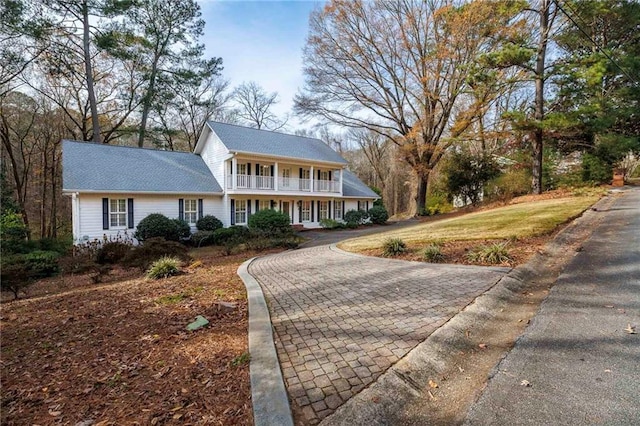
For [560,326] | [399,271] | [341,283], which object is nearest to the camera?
[560,326]

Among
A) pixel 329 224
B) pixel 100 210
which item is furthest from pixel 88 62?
pixel 329 224

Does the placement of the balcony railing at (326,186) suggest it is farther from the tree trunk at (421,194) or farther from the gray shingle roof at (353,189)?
the tree trunk at (421,194)

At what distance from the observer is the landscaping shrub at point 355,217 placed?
2348 centimetres

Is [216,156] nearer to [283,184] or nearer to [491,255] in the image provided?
[283,184]

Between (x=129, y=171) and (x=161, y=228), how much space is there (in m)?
4.35

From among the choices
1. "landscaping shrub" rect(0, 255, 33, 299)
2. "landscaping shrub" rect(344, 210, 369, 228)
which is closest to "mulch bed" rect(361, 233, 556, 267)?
"landscaping shrub" rect(0, 255, 33, 299)

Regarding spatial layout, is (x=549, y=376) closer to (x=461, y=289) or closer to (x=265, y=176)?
(x=461, y=289)

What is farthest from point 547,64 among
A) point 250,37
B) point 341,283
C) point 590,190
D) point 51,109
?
point 51,109

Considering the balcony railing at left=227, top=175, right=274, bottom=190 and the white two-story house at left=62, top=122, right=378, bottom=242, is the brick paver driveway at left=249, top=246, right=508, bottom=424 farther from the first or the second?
the balcony railing at left=227, top=175, right=274, bottom=190

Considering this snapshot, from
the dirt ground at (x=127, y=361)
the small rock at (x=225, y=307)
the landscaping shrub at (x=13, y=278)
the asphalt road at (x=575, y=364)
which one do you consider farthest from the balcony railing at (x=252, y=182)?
the asphalt road at (x=575, y=364)

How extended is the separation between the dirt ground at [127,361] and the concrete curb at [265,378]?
86mm

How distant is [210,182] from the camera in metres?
19.7

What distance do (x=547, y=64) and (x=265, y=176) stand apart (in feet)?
59.8

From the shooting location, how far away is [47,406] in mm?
2639
